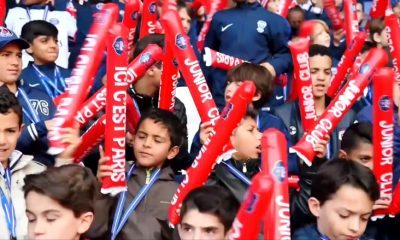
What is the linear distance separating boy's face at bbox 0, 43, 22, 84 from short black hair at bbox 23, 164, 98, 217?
1.39 metres

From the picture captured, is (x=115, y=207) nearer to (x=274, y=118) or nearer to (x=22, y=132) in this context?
(x=22, y=132)

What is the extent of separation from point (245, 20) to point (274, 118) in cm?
Answer: 137

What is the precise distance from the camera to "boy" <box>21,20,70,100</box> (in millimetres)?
5176

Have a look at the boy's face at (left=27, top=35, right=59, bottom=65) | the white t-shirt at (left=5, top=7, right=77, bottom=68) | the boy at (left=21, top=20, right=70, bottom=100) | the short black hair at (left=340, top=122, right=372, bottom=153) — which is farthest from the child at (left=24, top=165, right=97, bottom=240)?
the white t-shirt at (left=5, top=7, right=77, bottom=68)

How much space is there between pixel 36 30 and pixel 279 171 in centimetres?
318

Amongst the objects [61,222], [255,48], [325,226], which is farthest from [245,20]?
[61,222]

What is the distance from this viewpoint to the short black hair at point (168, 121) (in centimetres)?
397

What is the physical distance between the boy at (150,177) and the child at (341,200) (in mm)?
671

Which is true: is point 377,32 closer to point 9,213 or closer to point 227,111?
point 227,111

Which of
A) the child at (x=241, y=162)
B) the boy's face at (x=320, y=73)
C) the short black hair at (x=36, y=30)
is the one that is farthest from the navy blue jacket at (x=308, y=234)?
the short black hair at (x=36, y=30)

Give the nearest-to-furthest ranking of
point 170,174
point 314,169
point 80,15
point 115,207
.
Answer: point 115,207 < point 170,174 < point 314,169 < point 80,15

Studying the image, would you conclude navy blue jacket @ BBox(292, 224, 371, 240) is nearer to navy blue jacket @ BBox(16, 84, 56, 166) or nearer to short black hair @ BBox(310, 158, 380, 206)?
short black hair @ BBox(310, 158, 380, 206)

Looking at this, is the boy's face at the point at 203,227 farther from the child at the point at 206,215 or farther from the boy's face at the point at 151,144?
the boy's face at the point at 151,144

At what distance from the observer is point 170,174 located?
3.98 metres
